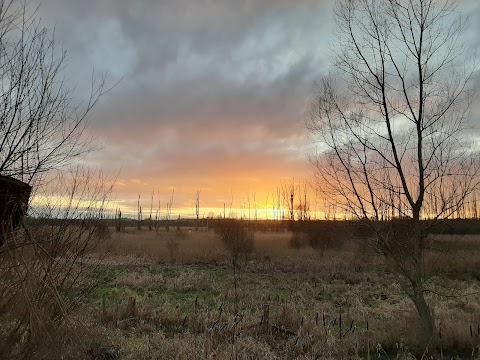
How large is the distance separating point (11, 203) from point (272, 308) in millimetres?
8457

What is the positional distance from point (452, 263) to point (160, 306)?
15953 mm

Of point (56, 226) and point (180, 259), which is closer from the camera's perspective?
point (56, 226)

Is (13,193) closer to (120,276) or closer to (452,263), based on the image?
A: (120,276)

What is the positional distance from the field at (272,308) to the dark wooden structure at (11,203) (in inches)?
43.9

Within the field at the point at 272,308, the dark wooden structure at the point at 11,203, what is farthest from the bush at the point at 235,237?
the dark wooden structure at the point at 11,203

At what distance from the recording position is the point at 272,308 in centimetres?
1048

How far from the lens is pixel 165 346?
6762 mm

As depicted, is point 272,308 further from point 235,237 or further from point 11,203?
point 235,237

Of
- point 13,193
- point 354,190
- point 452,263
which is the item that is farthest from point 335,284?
point 13,193

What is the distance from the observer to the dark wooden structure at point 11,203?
9.87 feet

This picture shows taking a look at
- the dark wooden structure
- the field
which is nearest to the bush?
the field

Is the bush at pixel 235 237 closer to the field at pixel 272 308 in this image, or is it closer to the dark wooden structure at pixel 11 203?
the field at pixel 272 308

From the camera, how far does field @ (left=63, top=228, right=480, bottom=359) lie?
259 inches

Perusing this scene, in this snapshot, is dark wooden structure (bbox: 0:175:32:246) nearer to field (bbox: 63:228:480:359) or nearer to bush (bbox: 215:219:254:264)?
field (bbox: 63:228:480:359)
